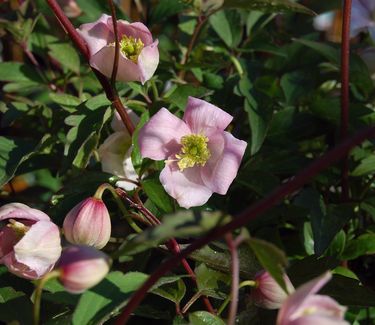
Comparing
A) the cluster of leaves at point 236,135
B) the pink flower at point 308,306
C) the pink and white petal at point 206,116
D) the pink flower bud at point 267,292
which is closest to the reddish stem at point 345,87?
the cluster of leaves at point 236,135

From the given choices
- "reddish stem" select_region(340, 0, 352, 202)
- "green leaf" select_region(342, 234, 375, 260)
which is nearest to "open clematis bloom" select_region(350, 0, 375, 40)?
"reddish stem" select_region(340, 0, 352, 202)

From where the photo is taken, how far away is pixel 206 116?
690mm

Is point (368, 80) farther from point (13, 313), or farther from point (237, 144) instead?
point (13, 313)

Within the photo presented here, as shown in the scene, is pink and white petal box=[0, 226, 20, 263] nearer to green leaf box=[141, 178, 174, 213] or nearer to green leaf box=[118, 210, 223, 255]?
green leaf box=[141, 178, 174, 213]

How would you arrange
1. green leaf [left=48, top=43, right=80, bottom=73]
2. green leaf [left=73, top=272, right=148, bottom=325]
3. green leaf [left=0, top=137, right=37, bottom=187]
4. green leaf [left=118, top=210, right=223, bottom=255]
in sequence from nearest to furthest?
1. green leaf [left=118, top=210, right=223, bottom=255]
2. green leaf [left=73, top=272, right=148, bottom=325]
3. green leaf [left=0, top=137, right=37, bottom=187]
4. green leaf [left=48, top=43, right=80, bottom=73]

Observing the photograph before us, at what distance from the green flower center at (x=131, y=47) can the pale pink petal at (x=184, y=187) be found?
12 cm

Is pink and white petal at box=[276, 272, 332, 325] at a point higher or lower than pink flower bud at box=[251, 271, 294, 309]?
higher

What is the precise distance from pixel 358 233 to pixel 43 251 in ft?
1.37

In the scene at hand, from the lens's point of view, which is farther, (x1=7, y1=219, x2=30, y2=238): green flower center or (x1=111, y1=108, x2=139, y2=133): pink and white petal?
(x1=111, y1=108, x2=139, y2=133): pink and white petal

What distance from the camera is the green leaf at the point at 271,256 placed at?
17.2 inches

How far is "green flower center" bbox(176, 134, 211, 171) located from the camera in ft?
2.29

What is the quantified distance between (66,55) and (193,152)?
1.09ft

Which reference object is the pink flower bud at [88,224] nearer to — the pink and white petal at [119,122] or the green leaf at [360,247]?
the pink and white petal at [119,122]

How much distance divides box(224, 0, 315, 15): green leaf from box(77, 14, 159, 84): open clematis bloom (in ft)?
0.35
